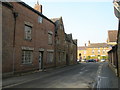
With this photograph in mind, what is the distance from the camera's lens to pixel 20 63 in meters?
15.2

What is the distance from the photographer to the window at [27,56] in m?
16.0

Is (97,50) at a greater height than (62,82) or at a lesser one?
greater

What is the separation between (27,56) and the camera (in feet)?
55.0

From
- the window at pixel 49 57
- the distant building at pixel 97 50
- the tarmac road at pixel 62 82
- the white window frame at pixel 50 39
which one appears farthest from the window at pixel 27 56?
the distant building at pixel 97 50

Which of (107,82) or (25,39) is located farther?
(25,39)

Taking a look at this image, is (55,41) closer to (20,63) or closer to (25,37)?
(25,37)

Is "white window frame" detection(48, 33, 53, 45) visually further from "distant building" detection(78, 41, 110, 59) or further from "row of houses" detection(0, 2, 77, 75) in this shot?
"distant building" detection(78, 41, 110, 59)

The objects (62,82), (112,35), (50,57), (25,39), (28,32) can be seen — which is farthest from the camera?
(112,35)

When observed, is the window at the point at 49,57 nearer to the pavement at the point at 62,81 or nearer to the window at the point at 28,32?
the window at the point at 28,32

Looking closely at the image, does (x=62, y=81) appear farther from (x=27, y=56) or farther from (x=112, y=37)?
(x=112, y=37)

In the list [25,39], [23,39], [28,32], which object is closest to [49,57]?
[28,32]

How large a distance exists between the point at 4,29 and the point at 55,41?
43.3 ft

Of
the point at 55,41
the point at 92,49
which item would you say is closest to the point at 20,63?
the point at 55,41

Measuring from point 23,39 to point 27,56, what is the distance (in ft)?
6.99
